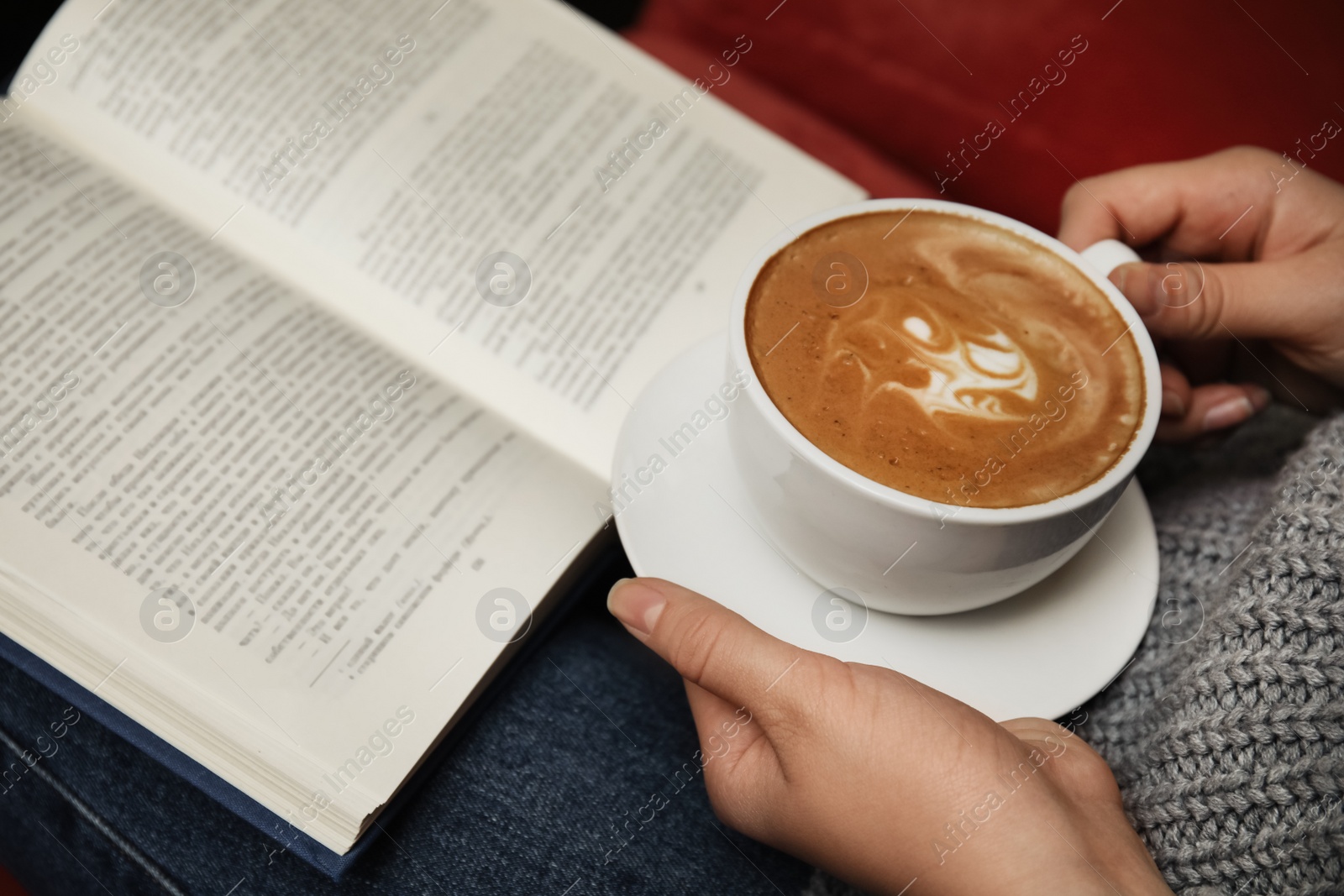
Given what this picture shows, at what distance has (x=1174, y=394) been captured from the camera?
2.48 feet

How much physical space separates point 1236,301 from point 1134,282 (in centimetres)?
11

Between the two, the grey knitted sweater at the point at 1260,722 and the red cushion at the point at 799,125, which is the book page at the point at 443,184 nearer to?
the red cushion at the point at 799,125

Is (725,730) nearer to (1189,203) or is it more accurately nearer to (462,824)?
(462,824)

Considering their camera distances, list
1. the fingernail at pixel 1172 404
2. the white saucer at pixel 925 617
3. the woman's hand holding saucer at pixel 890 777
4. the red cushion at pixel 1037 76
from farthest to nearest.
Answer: the red cushion at pixel 1037 76, the fingernail at pixel 1172 404, the white saucer at pixel 925 617, the woman's hand holding saucer at pixel 890 777

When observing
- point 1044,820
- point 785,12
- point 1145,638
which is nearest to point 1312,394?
point 1145,638

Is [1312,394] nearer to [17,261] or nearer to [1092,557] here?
[1092,557]

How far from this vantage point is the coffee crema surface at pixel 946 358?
0.52m

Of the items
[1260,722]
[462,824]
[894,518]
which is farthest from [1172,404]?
[462,824]

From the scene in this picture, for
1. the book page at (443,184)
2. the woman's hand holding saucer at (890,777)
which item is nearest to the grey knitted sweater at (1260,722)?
the woman's hand holding saucer at (890,777)

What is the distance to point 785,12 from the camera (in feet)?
3.50

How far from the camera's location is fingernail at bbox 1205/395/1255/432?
786mm

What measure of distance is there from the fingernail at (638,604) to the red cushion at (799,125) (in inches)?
26.7

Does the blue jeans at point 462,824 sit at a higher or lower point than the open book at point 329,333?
lower

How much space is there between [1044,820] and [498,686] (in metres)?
0.40
